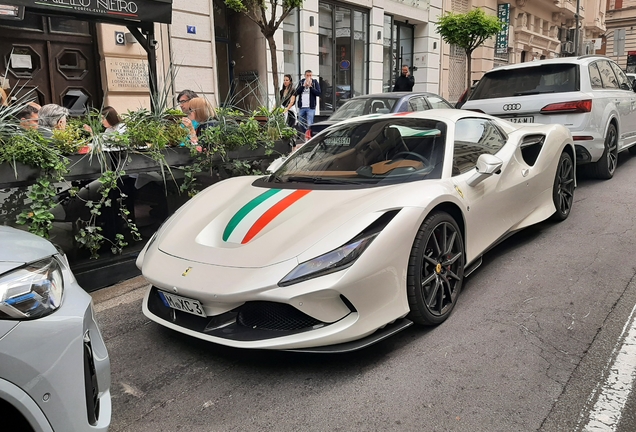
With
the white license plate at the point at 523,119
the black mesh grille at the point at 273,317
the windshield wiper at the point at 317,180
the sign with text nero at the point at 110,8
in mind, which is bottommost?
the black mesh grille at the point at 273,317

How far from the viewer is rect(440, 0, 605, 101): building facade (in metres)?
22.7

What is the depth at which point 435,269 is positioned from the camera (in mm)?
3307

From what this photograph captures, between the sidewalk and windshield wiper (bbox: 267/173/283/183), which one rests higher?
windshield wiper (bbox: 267/173/283/183)

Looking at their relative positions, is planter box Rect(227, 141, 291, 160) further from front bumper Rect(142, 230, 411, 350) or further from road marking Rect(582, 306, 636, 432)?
road marking Rect(582, 306, 636, 432)

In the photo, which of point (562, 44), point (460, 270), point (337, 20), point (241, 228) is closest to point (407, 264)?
point (460, 270)

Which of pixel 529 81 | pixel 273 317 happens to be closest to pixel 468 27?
pixel 529 81

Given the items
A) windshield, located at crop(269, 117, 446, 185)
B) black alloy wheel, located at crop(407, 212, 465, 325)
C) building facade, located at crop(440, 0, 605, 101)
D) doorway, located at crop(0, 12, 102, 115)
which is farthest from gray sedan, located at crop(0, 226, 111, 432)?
building facade, located at crop(440, 0, 605, 101)

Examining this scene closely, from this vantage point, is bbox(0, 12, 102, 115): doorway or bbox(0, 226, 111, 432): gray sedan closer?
bbox(0, 226, 111, 432): gray sedan

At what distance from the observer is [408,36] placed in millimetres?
20516

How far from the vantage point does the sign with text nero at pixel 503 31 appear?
25.2 metres

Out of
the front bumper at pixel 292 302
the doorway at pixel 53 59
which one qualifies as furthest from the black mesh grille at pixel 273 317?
the doorway at pixel 53 59

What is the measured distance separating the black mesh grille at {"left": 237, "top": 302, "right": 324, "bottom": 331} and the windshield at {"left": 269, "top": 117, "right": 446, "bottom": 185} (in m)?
1.25

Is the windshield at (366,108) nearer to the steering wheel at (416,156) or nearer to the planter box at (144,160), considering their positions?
A: the planter box at (144,160)

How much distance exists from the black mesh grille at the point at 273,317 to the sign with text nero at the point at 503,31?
2605cm
